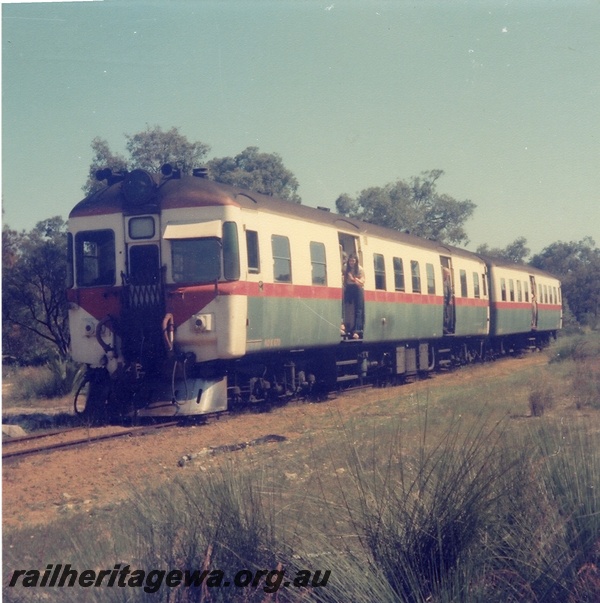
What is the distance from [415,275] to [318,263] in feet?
16.7

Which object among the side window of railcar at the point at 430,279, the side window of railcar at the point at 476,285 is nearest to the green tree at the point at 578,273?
the side window of railcar at the point at 476,285

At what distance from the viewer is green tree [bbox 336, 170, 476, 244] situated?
80.1ft

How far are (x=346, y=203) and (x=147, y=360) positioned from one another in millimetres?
15894

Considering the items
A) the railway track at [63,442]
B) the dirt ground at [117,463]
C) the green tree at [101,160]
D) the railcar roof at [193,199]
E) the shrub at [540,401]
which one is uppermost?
the green tree at [101,160]

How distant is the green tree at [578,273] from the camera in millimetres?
34094

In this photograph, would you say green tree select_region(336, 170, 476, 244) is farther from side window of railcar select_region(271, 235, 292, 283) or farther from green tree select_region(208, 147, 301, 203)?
side window of railcar select_region(271, 235, 292, 283)

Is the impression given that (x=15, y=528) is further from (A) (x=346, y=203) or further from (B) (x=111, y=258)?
(A) (x=346, y=203)

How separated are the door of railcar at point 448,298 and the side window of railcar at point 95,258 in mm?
10977

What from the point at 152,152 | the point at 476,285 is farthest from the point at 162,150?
the point at 476,285

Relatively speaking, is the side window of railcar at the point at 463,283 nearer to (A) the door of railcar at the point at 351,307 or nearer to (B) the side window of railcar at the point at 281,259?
(A) the door of railcar at the point at 351,307

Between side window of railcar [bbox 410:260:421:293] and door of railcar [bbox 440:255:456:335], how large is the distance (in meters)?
2.65

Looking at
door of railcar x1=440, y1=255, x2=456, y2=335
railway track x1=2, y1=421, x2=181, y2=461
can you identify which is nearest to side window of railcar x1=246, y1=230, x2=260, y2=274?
railway track x1=2, y1=421, x2=181, y2=461

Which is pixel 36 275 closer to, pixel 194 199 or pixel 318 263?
pixel 318 263

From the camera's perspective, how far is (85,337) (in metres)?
11.5
